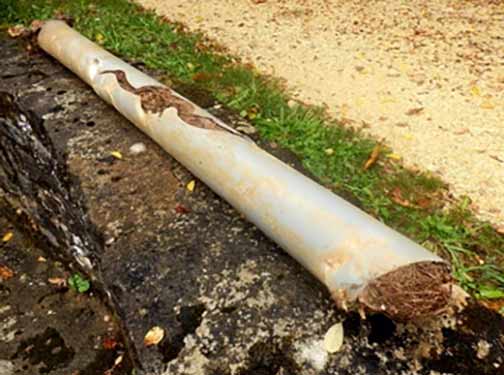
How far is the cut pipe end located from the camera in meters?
1.87

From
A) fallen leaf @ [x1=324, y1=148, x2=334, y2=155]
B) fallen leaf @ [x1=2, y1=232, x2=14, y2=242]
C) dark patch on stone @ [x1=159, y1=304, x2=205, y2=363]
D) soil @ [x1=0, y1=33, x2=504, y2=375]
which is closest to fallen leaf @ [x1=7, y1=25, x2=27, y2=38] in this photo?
soil @ [x1=0, y1=33, x2=504, y2=375]

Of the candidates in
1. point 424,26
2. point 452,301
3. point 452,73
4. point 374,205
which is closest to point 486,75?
point 452,73

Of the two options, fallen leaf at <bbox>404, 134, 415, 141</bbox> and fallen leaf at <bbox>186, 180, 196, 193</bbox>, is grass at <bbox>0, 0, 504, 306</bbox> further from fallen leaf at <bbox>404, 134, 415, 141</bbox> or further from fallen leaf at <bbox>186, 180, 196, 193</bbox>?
fallen leaf at <bbox>186, 180, 196, 193</bbox>

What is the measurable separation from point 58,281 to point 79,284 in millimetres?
232

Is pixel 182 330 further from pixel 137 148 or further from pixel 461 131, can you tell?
pixel 461 131

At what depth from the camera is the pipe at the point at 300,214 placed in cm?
189

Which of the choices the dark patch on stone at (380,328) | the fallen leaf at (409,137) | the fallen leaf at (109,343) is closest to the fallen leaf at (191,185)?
the dark patch on stone at (380,328)

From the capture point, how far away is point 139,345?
2.03 metres

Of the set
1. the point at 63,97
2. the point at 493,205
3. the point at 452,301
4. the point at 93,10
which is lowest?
the point at 93,10

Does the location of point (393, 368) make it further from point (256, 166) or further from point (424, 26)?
point (424, 26)

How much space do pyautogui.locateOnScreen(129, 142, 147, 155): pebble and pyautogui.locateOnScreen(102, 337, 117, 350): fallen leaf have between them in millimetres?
1181

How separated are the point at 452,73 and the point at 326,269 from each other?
3.08 meters

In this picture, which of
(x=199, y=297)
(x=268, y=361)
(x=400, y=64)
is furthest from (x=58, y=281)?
(x=400, y=64)

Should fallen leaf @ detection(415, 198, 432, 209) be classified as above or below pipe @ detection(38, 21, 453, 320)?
below
